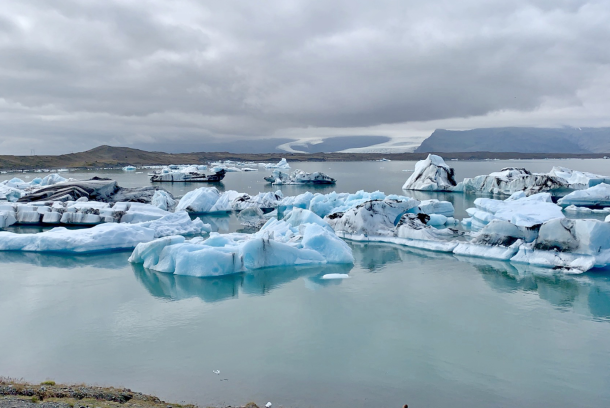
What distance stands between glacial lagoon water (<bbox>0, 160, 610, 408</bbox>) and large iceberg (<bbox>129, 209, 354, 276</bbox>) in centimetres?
25

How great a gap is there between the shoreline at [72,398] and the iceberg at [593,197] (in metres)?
18.4

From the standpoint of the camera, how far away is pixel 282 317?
243 inches

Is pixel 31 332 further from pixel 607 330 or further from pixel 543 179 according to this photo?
pixel 543 179

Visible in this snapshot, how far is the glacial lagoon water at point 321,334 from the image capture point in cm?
419

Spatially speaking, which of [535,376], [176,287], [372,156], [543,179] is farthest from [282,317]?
[372,156]

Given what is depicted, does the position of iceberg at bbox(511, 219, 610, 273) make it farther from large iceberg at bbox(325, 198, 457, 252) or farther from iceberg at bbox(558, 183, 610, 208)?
iceberg at bbox(558, 183, 610, 208)

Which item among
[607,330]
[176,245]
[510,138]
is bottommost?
[607,330]

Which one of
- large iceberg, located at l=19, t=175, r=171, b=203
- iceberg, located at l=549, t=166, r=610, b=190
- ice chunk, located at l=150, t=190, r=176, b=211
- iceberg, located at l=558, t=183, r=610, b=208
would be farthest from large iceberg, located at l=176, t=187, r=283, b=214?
iceberg, located at l=549, t=166, r=610, b=190

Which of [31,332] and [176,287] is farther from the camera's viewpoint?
[176,287]

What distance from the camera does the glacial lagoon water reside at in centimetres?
419

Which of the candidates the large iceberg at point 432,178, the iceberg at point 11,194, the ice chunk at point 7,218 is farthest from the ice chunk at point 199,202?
the large iceberg at point 432,178

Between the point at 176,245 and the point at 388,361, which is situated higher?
the point at 176,245

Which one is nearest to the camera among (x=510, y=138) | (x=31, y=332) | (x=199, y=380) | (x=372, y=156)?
(x=199, y=380)

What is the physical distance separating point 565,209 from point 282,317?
15.7m
